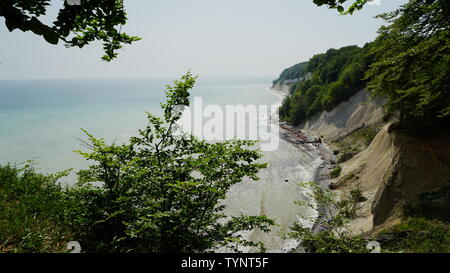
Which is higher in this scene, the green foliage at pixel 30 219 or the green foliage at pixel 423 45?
the green foliage at pixel 423 45

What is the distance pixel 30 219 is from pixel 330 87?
201ft

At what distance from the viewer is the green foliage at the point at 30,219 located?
20.1ft

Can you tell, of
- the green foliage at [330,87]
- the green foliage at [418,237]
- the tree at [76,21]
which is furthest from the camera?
the green foliage at [330,87]

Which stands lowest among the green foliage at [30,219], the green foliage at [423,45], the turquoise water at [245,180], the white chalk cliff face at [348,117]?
the turquoise water at [245,180]

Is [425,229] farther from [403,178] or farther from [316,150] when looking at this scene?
[316,150]

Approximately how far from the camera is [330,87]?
2282 inches

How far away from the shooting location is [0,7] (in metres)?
2.12

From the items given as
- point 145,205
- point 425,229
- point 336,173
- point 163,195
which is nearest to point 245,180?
point 336,173

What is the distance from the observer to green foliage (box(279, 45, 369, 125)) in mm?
53438

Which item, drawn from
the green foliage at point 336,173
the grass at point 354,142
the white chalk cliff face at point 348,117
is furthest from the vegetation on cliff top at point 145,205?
the white chalk cliff face at point 348,117

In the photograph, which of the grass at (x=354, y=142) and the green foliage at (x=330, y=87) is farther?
the green foliage at (x=330, y=87)

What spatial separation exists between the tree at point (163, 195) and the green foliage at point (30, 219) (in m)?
0.64

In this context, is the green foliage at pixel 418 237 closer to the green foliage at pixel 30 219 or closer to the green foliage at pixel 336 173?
the green foliage at pixel 30 219
